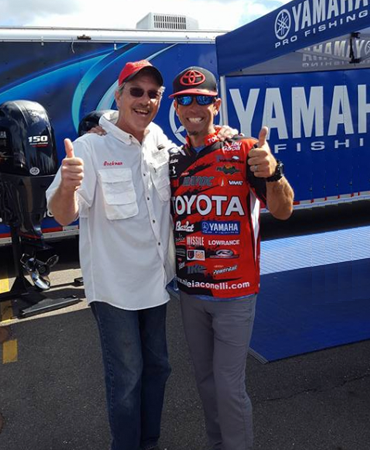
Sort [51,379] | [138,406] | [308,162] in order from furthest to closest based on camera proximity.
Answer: [308,162]
[51,379]
[138,406]

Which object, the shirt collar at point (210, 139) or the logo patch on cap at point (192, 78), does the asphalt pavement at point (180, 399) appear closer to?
the shirt collar at point (210, 139)

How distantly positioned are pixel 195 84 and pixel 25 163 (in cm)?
314

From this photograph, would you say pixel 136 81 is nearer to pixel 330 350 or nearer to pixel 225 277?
pixel 225 277

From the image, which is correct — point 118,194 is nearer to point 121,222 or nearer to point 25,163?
point 121,222

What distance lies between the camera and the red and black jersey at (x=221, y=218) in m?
2.05

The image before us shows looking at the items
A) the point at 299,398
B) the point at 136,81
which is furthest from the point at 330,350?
the point at 136,81

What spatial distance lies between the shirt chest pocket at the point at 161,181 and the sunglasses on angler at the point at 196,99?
0.31 meters

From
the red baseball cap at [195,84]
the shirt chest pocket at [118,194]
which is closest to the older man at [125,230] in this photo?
the shirt chest pocket at [118,194]

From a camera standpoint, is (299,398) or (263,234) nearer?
(299,398)

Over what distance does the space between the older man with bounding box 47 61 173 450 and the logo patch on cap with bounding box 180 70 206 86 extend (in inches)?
4.6

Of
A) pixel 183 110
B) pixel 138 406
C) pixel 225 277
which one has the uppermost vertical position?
pixel 183 110

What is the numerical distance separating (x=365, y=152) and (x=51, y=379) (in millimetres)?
6487

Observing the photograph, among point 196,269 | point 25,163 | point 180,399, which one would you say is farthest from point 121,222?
point 25,163

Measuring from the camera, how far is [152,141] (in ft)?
7.48
